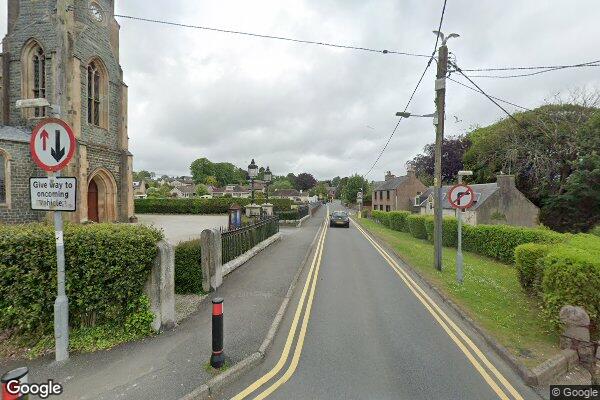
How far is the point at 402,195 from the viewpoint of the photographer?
4544cm

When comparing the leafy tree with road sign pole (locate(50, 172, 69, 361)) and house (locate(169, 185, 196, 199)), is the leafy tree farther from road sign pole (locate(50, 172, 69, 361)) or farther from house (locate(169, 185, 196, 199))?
house (locate(169, 185, 196, 199))

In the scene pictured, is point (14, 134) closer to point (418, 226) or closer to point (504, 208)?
point (418, 226)

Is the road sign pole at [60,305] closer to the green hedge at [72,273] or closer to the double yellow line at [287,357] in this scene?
the green hedge at [72,273]

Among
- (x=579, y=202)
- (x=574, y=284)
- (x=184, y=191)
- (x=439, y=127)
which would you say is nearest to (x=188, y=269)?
(x=574, y=284)

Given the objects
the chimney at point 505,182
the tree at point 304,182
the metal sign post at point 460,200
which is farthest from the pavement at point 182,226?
the tree at point 304,182

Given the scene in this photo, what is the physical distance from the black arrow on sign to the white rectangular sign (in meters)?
0.33

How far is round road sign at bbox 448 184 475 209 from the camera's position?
317 inches

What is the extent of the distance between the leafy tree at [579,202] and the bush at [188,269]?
Answer: 24.4 m

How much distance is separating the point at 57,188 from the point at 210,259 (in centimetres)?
362

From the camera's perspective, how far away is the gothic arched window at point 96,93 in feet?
59.2

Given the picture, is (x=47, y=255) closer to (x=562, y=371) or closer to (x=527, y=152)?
(x=562, y=371)

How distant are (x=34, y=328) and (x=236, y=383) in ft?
11.6

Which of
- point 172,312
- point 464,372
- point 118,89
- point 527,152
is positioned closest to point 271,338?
point 172,312

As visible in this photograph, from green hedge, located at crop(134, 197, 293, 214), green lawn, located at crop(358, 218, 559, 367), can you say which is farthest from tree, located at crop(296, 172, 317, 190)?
green lawn, located at crop(358, 218, 559, 367)
